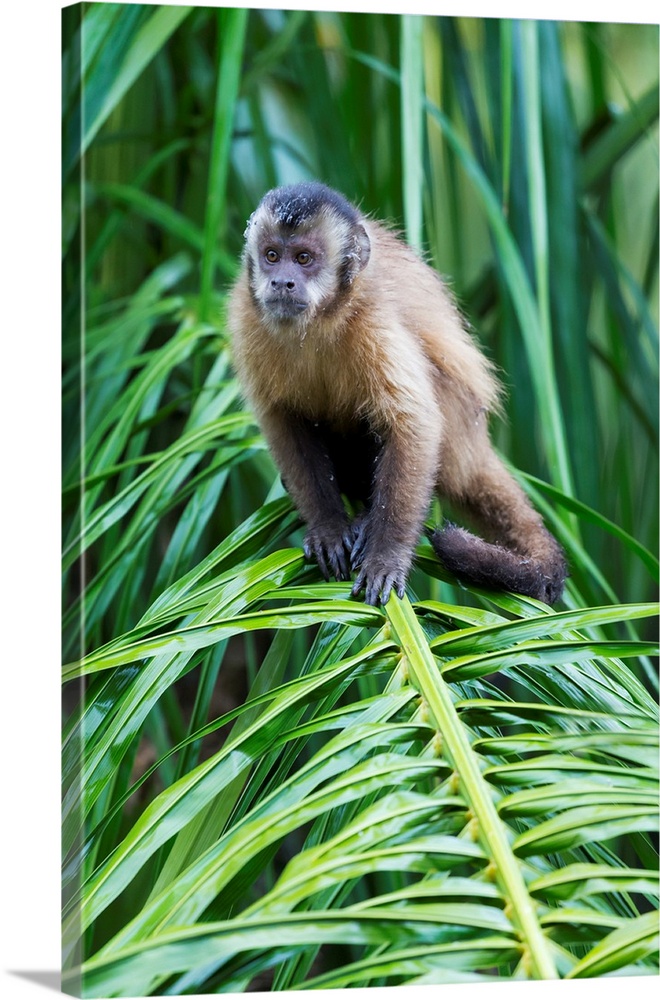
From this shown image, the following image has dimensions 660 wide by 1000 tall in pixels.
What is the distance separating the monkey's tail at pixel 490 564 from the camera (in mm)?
2652

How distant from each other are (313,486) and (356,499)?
238 millimetres

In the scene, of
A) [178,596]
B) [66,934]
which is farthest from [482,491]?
[66,934]

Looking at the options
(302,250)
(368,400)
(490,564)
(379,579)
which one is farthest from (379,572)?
(302,250)

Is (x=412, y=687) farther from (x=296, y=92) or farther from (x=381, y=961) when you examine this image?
(x=296, y=92)

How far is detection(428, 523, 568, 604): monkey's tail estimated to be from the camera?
2.65m

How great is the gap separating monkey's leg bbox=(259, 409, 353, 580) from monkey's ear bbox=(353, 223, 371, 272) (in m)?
0.39

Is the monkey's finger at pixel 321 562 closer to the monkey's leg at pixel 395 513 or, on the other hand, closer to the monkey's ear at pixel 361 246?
the monkey's leg at pixel 395 513

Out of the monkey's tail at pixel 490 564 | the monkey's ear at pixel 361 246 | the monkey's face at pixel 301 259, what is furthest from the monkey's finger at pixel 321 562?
the monkey's ear at pixel 361 246

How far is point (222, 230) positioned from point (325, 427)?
63 cm

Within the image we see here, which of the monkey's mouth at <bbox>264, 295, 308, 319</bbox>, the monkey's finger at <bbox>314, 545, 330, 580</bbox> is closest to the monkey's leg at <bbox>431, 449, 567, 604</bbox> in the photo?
the monkey's finger at <bbox>314, 545, 330, 580</bbox>

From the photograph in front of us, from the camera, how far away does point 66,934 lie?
229cm

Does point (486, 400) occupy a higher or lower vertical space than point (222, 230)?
lower

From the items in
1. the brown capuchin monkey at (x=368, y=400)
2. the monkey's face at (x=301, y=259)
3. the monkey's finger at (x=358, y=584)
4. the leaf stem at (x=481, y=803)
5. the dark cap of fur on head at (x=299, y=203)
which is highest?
the dark cap of fur on head at (x=299, y=203)

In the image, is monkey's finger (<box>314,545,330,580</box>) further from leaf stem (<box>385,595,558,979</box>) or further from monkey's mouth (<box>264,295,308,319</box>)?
monkey's mouth (<box>264,295,308,319</box>)
